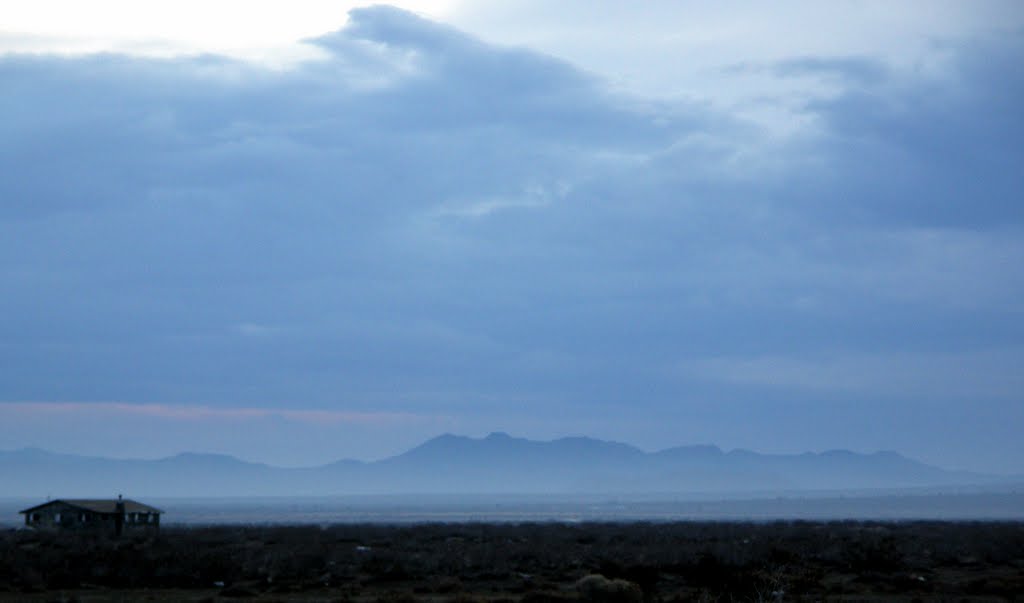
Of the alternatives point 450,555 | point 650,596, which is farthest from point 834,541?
point 650,596

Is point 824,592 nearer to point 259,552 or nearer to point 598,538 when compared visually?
point 259,552

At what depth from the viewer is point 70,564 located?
38500 millimetres

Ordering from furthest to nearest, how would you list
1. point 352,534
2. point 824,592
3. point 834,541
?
point 352,534
point 834,541
point 824,592

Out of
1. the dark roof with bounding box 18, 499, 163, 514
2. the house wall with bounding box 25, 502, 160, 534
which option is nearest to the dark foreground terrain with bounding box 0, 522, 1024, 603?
the house wall with bounding box 25, 502, 160, 534

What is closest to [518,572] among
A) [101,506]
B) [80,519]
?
[80,519]

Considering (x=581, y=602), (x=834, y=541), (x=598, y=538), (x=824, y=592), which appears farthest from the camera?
(x=598, y=538)

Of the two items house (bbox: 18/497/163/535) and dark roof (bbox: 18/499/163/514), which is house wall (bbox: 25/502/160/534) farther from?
dark roof (bbox: 18/499/163/514)

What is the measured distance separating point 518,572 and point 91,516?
34432mm

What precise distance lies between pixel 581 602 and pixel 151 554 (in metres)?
20.0

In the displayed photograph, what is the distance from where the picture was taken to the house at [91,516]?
63156 mm

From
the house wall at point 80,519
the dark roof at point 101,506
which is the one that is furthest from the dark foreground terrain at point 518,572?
the dark roof at point 101,506

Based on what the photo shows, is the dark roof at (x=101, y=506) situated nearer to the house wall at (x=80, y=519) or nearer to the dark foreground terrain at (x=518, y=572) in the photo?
the house wall at (x=80, y=519)

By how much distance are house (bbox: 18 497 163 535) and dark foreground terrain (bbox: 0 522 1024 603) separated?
11990 mm

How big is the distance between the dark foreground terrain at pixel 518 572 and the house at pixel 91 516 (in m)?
12.0
